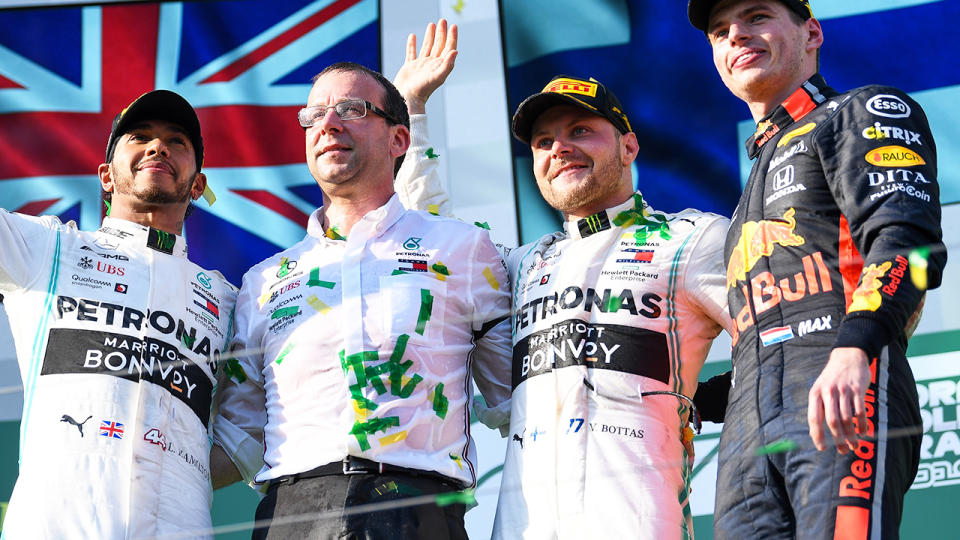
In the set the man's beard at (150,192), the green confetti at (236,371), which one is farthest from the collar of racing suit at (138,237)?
the green confetti at (236,371)

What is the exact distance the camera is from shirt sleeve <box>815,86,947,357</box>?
2523 millimetres

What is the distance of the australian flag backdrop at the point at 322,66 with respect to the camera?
550 centimetres

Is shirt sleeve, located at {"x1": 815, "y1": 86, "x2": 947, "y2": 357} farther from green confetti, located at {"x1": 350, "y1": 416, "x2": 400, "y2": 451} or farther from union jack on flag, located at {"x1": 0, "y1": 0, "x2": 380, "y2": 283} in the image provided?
union jack on flag, located at {"x1": 0, "y1": 0, "x2": 380, "y2": 283}

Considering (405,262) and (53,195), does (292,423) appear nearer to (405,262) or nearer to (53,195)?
(405,262)

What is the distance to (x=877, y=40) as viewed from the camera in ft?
18.2

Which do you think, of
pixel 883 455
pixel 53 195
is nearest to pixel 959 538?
pixel 883 455

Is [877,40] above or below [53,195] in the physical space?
above

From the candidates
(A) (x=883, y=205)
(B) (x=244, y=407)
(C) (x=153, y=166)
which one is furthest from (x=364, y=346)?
(A) (x=883, y=205)

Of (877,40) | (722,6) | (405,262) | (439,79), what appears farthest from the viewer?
(877,40)

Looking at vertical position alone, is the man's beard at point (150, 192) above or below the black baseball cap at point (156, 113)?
below

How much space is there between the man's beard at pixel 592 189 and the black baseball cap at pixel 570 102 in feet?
0.47

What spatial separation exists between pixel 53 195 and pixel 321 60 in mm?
1380

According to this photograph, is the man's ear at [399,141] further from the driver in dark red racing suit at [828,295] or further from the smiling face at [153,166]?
the driver in dark red racing suit at [828,295]

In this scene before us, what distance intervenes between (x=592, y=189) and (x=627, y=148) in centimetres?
25
